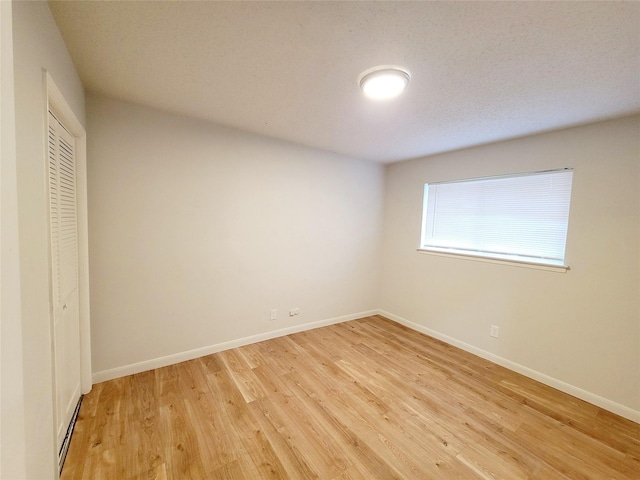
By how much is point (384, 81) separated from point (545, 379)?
119 inches

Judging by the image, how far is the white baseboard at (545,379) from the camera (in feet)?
6.74

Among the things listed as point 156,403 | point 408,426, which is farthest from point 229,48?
point 408,426

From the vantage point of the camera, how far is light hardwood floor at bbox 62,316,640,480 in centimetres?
155

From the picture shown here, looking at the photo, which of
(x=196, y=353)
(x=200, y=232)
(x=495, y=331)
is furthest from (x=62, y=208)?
(x=495, y=331)

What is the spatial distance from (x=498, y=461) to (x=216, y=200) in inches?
120

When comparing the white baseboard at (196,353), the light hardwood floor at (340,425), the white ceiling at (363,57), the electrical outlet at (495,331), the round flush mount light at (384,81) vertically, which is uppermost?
the white ceiling at (363,57)

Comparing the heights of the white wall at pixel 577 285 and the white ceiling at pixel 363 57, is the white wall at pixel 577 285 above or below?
below

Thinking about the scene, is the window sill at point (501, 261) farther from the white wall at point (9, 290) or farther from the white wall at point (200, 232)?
the white wall at point (9, 290)

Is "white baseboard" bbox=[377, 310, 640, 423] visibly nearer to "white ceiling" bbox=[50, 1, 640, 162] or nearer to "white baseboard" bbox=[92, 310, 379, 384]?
"white baseboard" bbox=[92, 310, 379, 384]

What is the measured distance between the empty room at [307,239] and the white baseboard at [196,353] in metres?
0.03

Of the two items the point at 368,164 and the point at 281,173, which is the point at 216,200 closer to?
the point at 281,173

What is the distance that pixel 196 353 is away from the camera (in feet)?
8.82

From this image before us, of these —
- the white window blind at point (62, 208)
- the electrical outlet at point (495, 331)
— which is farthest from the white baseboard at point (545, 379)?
the white window blind at point (62, 208)

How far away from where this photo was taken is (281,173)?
3080 mm
